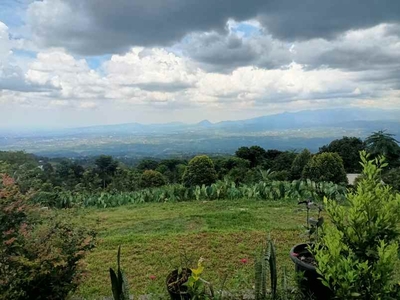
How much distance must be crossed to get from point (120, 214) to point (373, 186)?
6.55 meters

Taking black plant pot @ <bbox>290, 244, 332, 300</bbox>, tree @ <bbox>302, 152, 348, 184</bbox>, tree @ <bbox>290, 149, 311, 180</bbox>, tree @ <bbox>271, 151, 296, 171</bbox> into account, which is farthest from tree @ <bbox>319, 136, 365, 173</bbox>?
black plant pot @ <bbox>290, 244, 332, 300</bbox>

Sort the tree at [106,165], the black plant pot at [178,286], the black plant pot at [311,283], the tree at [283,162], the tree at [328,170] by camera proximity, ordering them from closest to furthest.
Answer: the black plant pot at [178,286], the black plant pot at [311,283], the tree at [328,170], the tree at [106,165], the tree at [283,162]

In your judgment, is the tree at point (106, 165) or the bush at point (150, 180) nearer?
the bush at point (150, 180)

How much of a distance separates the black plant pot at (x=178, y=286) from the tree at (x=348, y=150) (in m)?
24.0

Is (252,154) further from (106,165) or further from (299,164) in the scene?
(106,165)

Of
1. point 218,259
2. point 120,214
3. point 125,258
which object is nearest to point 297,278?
point 218,259

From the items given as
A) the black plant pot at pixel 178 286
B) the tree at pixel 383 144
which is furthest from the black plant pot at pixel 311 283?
the tree at pixel 383 144

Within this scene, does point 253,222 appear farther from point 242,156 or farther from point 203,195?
point 242,156

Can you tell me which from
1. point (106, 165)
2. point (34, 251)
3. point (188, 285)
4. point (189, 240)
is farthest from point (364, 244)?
point (106, 165)

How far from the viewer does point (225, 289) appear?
315 cm

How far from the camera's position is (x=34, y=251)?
2.51 meters

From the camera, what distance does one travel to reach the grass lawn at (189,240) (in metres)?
3.62

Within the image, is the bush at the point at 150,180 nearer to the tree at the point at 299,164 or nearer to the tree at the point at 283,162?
the tree at the point at 299,164

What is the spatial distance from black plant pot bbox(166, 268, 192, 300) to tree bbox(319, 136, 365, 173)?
24.0 m
